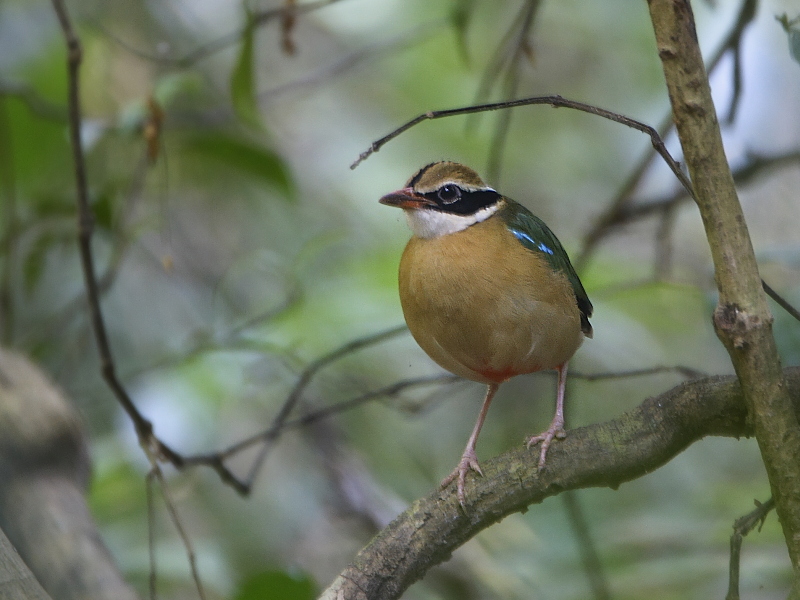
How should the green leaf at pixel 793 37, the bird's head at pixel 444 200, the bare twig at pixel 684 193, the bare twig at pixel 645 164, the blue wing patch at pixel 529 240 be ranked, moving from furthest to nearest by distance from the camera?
1. the bare twig at pixel 684 193
2. the bare twig at pixel 645 164
3. the bird's head at pixel 444 200
4. the blue wing patch at pixel 529 240
5. the green leaf at pixel 793 37

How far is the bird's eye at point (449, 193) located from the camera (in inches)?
127

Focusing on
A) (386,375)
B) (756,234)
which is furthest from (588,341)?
(756,234)

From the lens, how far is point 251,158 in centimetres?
484

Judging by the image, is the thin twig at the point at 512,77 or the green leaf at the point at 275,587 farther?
the thin twig at the point at 512,77

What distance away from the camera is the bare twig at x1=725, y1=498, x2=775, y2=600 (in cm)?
217

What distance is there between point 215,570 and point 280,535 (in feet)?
1.89

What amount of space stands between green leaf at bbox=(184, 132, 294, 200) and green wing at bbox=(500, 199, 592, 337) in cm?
189

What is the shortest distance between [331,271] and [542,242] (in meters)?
2.45

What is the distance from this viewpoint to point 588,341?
5398 millimetres

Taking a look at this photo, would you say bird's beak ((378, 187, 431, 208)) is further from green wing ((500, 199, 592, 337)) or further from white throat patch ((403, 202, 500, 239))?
green wing ((500, 199, 592, 337))

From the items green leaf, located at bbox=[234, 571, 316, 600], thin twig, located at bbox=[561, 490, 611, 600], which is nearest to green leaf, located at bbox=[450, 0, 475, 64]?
thin twig, located at bbox=[561, 490, 611, 600]

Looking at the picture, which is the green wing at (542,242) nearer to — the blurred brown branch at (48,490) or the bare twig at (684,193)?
the bare twig at (684,193)

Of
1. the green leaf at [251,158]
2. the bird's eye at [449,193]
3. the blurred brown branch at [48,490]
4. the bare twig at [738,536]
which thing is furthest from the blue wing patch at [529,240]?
the green leaf at [251,158]

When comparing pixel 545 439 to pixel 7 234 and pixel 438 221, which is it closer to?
pixel 438 221
